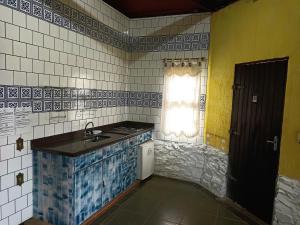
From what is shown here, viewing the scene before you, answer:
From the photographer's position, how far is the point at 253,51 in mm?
2693

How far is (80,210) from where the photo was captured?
7.41 ft

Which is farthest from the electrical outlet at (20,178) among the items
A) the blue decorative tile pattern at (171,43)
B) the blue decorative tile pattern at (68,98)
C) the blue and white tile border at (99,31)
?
the blue decorative tile pattern at (171,43)

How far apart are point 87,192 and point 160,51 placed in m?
2.37

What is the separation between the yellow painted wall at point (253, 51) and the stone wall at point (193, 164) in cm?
22

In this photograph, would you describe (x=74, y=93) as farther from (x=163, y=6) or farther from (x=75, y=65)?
(x=163, y=6)

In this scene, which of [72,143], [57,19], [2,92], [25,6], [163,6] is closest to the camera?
[2,92]

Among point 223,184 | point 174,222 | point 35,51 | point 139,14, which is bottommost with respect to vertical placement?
point 174,222

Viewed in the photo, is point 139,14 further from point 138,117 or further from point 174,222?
point 174,222

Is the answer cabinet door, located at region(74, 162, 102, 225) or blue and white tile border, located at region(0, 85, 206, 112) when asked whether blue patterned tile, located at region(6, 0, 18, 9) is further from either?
cabinet door, located at region(74, 162, 102, 225)

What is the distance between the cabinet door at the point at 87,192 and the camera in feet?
7.27

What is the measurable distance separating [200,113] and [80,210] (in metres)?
2.12

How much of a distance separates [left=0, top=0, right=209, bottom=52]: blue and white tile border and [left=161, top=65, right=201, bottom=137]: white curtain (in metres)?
0.37

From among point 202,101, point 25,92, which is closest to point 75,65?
point 25,92

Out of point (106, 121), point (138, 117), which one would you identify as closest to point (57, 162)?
point (106, 121)
